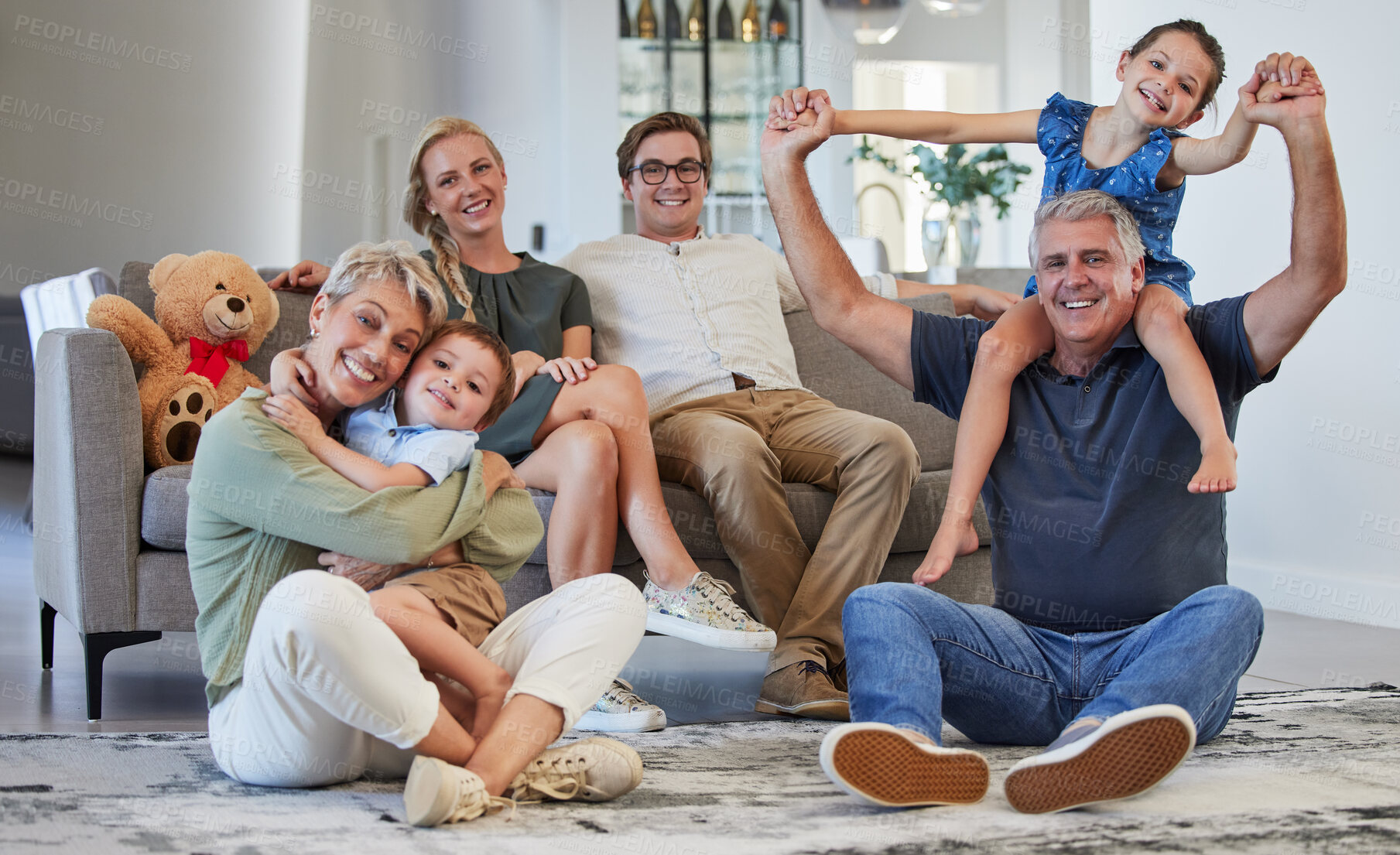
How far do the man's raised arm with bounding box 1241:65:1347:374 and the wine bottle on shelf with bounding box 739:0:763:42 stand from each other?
4685 mm

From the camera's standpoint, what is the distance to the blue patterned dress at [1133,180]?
6.36 ft

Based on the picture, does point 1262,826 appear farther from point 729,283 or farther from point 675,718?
point 729,283

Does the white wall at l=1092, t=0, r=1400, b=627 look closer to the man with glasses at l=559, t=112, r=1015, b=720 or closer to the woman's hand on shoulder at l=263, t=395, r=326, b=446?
the man with glasses at l=559, t=112, r=1015, b=720

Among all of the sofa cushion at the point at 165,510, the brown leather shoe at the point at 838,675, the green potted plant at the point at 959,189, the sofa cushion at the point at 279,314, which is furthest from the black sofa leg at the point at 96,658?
the green potted plant at the point at 959,189

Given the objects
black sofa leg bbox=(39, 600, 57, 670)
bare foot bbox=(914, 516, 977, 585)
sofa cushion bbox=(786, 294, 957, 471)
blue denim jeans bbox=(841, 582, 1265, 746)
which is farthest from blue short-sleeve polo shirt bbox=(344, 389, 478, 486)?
sofa cushion bbox=(786, 294, 957, 471)

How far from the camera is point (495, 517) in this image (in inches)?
59.7

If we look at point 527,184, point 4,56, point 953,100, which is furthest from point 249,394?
point 953,100

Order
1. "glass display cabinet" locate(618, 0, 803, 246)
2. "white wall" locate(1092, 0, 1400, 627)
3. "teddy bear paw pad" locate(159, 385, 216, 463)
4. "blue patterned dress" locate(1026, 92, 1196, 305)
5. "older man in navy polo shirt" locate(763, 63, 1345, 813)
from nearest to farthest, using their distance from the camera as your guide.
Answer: "older man in navy polo shirt" locate(763, 63, 1345, 813) → "blue patterned dress" locate(1026, 92, 1196, 305) → "teddy bear paw pad" locate(159, 385, 216, 463) → "white wall" locate(1092, 0, 1400, 627) → "glass display cabinet" locate(618, 0, 803, 246)

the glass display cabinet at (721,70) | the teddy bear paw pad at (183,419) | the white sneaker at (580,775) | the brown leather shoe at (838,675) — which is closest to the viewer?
the white sneaker at (580,775)

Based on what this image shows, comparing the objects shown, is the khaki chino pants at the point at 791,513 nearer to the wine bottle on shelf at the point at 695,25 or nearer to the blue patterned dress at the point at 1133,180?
the blue patterned dress at the point at 1133,180

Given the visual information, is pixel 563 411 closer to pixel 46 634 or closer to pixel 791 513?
pixel 791 513

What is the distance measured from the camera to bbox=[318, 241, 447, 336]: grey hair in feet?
4.89

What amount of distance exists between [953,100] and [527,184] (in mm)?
2667

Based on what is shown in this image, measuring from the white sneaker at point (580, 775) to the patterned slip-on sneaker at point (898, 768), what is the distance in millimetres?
237
